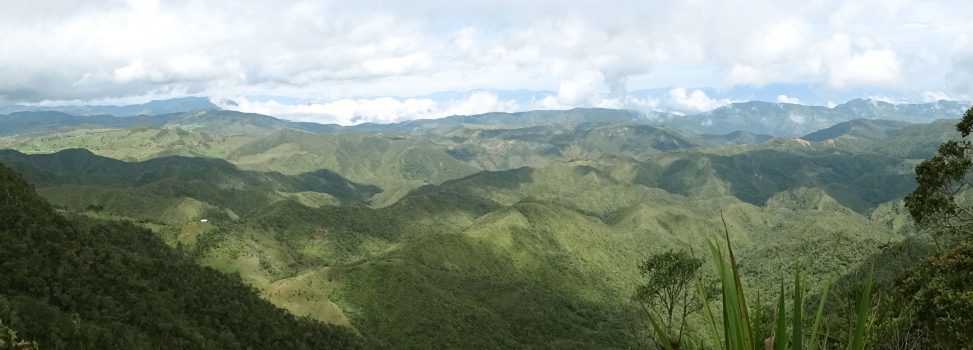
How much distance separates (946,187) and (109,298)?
79.9 meters

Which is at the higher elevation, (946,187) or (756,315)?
(756,315)

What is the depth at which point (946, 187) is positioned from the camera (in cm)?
4231

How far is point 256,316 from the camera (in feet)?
302

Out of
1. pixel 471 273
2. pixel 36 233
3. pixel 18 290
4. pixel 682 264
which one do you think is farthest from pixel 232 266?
pixel 682 264

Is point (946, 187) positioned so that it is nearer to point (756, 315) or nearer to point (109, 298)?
point (756, 315)

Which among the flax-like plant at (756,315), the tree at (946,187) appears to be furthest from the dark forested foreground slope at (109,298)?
the tree at (946,187)

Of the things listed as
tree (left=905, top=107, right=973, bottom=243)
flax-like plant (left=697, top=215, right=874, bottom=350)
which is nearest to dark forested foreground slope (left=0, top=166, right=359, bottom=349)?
flax-like plant (left=697, top=215, right=874, bottom=350)

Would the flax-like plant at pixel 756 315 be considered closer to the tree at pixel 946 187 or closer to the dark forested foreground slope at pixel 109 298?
the tree at pixel 946 187

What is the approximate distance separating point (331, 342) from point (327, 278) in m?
45.4

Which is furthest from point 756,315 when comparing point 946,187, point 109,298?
point 109,298

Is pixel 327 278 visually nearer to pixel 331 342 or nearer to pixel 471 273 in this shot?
pixel 331 342

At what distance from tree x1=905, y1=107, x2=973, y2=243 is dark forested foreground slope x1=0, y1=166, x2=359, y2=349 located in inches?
2621

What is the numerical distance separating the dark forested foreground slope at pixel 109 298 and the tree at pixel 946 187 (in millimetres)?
66563

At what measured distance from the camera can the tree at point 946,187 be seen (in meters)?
41.1
